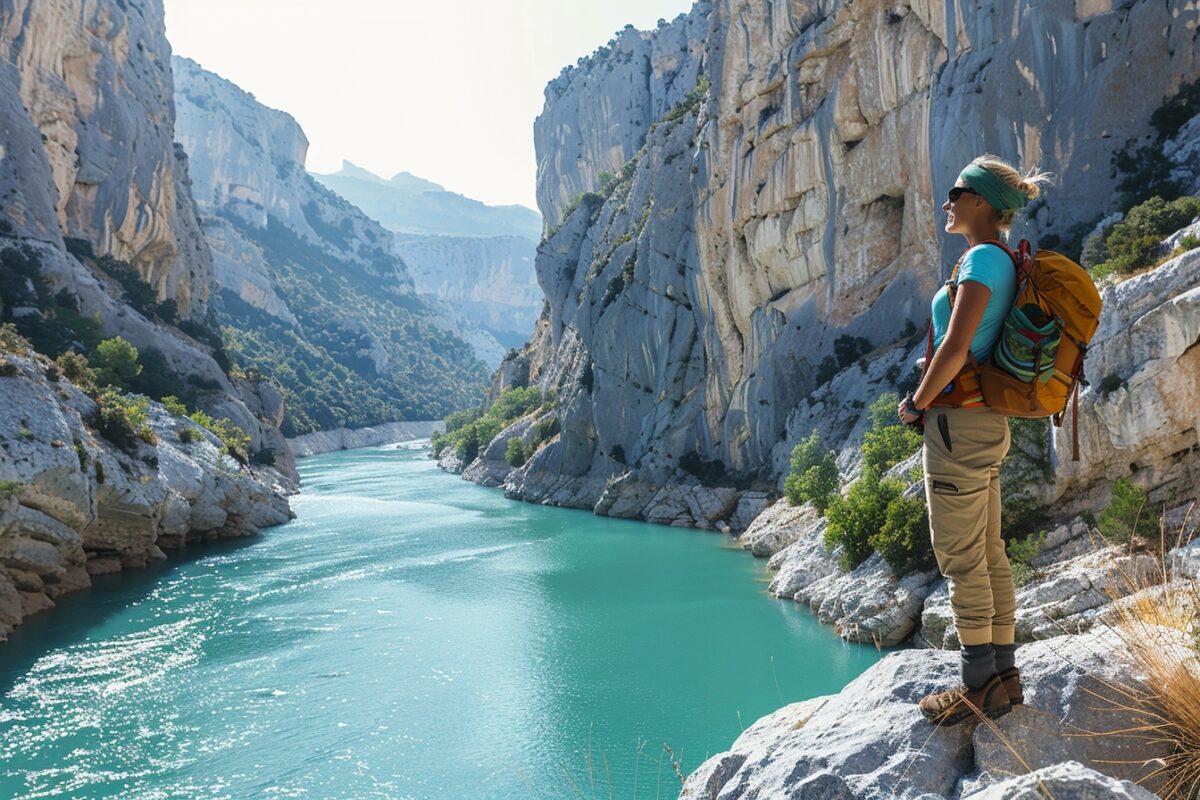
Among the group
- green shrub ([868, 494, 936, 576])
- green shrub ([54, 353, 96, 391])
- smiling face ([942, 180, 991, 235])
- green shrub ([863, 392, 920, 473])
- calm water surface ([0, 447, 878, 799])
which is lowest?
calm water surface ([0, 447, 878, 799])

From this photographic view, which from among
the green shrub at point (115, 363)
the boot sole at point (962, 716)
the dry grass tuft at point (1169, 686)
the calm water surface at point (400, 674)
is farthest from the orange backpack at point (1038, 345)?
the green shrub at point (115, 363)

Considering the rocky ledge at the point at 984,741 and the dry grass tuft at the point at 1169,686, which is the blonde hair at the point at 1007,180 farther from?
the rocky ledge at the point at 984,741

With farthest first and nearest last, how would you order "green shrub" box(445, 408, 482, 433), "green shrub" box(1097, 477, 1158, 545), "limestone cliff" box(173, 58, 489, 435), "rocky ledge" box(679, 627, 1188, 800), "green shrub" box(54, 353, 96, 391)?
"limestone cliff" box(173, 58, 489, 435), "green shrub" box(445, 408, 482, 433), "green shrub" box(54, 353, 96, 391), "green shrub" box(1097, 477, 1158, 545), "rocky ledge" box(679, 627, 1188, 800)

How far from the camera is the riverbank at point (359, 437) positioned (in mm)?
91062

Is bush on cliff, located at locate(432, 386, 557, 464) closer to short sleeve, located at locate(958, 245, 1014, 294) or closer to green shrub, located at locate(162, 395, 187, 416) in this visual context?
green shrub, located at locate(162, 395, 187, 416)

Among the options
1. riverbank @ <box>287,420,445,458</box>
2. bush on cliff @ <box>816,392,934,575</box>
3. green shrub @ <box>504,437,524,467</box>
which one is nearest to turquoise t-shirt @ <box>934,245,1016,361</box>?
bush on cliff @ <box>816,392,934,575</box>

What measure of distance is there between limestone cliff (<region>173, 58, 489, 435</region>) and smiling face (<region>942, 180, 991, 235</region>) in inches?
3644

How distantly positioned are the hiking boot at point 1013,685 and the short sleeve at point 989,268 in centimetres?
185

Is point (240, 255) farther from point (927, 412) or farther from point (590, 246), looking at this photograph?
point (927, 412)

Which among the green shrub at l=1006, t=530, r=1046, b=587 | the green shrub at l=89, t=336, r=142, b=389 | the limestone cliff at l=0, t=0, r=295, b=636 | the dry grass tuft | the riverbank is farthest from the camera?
the riverbank

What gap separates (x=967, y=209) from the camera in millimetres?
4172

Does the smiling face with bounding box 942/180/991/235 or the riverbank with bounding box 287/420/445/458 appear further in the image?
the riverbank with bounding box 287/420/445/458

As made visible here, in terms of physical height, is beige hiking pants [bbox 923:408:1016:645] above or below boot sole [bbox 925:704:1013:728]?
above

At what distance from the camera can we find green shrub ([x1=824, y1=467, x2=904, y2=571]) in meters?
21.7
